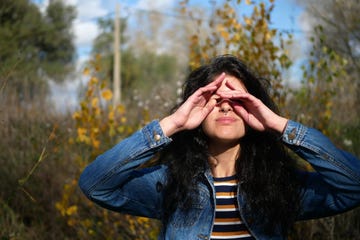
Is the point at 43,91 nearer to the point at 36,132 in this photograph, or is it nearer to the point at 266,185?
the point at 36,132

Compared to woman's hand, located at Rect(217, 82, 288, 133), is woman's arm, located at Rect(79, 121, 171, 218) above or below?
below

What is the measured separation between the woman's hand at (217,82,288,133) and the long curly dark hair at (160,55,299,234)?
5.5 inches

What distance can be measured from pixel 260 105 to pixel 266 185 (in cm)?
32

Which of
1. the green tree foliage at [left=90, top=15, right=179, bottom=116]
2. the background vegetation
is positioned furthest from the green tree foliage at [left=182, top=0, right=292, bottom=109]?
the green tree foliage at [left=90, top=15, right=179, bottom=116]

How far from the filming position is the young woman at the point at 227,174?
5.72 ft

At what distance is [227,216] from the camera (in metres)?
1.81

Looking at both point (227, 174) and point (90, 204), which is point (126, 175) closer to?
point (227, 174)

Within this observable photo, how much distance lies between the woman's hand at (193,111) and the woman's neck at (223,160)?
17 centimetres

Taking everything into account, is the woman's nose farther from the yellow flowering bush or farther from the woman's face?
the yellow flowering bush

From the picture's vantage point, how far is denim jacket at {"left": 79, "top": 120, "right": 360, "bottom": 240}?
171cm

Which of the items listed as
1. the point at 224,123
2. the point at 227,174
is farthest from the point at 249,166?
the point at 224,123

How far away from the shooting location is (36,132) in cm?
367

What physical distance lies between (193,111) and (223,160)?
0.76ft

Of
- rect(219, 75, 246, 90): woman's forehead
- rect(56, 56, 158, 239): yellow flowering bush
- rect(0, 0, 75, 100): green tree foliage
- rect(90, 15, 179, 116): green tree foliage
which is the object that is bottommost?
rect(56, 56, 158, 239): yellow flowering bush
